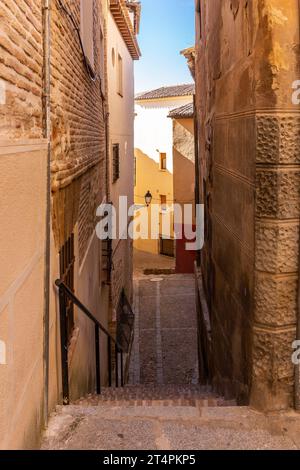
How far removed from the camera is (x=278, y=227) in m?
3.33

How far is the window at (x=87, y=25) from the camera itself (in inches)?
241

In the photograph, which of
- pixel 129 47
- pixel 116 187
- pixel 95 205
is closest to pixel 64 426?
pixel 95 205

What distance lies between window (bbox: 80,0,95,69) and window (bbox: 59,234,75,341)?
267 centimetres

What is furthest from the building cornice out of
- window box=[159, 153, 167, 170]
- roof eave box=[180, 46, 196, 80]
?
window box=[159, 153, 167, 170]

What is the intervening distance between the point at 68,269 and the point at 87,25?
368 cm

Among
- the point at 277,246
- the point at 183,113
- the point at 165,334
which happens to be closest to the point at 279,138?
the point at 277,246

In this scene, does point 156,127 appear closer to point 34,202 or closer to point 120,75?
point 120,75

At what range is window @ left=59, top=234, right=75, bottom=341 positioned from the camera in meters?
4.71

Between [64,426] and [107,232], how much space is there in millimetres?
6937

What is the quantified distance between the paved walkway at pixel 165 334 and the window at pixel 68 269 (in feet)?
17.2

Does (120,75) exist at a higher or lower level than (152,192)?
higher

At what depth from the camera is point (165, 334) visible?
12.4 metres

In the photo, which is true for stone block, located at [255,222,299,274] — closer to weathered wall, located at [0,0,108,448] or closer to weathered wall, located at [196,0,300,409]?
weathered wall, located at [196,0,300,409]

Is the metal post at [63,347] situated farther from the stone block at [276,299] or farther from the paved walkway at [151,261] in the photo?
the paved walkway at [151,261]
